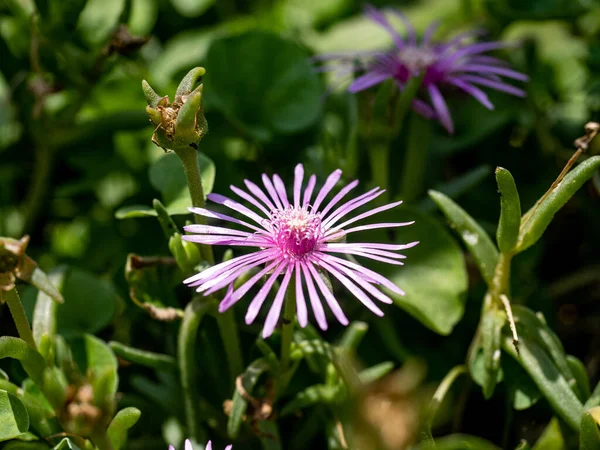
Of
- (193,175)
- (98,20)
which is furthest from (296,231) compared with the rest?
(98,20)

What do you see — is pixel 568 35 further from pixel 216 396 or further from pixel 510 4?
pixel 216 396

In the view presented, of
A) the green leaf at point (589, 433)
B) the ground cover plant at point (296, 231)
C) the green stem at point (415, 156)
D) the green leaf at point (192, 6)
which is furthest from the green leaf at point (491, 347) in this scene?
the green leaf at point (192, 6)

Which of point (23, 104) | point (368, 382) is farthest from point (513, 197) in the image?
point (23, 104)

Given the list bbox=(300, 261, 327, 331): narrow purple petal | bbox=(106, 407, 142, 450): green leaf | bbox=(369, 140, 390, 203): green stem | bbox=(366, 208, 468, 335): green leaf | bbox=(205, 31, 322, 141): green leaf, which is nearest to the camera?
bbox=(300, 261, 327, 331): narrow purple petal

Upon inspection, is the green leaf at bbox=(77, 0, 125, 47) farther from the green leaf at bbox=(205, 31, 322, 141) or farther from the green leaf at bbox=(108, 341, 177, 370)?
the green leaf at bbox=(108, 341, 177, 370)

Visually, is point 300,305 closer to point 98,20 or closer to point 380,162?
point 380,162

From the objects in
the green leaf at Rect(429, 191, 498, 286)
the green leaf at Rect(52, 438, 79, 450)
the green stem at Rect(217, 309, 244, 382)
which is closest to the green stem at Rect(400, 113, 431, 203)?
the green leaf at Rect(429, 191, 498, 286)
